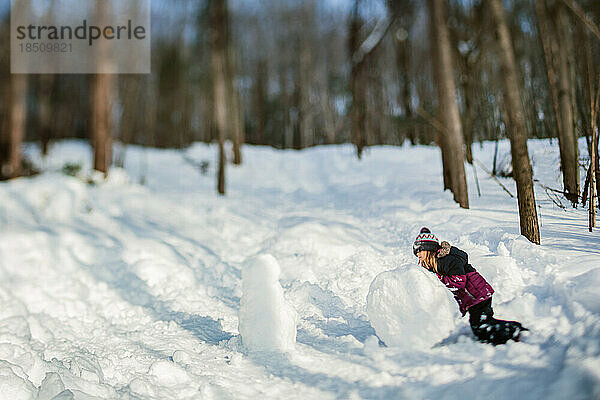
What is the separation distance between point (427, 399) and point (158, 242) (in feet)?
15.8

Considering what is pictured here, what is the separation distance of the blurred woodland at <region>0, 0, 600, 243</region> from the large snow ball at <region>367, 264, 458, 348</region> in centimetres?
144

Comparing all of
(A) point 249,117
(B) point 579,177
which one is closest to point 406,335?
(B) point 579,177

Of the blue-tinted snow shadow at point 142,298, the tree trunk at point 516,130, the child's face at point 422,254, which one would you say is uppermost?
A: the tree trunk at point 516,130

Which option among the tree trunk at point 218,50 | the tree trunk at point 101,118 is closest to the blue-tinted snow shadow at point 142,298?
the tree trunk at point 218,50

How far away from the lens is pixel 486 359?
272cm

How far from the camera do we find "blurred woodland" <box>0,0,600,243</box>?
4867mm

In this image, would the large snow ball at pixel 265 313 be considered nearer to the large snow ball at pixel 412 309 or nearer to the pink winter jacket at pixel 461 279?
the large snow ball at pixel 412 309

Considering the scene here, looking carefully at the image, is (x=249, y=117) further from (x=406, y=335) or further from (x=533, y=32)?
(x=406, y=335)

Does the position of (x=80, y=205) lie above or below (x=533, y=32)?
below

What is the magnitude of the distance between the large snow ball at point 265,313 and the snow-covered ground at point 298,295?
0.05m

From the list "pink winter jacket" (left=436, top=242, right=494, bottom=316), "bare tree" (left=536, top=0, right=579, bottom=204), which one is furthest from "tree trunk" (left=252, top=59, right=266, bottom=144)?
"pink winter jacket" (left=436, top=242, right=494, bottom=316)

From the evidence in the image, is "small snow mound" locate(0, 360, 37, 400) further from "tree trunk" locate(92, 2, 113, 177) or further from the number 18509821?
the number 18509821

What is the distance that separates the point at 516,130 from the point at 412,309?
267 centimetres

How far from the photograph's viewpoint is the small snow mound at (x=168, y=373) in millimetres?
2887
